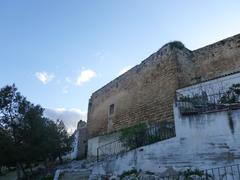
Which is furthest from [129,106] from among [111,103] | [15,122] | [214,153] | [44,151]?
[214,153]

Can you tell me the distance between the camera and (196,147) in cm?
859

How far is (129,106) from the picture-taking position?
54.1ft

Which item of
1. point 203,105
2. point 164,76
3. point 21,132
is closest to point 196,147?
point 203,105

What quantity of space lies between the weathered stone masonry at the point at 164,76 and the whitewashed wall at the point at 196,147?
11.7 ft

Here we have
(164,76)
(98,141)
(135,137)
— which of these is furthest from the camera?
(98,141)

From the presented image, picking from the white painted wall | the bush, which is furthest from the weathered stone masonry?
the bush

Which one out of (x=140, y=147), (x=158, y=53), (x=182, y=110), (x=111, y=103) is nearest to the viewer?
(x=182, y=110)

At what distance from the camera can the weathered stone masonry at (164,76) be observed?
13.5m

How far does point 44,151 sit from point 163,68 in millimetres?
8599

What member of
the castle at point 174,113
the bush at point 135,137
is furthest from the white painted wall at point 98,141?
the bush at point 135,137

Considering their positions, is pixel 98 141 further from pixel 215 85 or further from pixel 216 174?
pixel 216 174

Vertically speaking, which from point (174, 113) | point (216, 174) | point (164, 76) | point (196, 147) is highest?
point (164, 76)

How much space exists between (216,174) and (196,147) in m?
1.02

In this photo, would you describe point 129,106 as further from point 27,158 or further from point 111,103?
point 27,158
